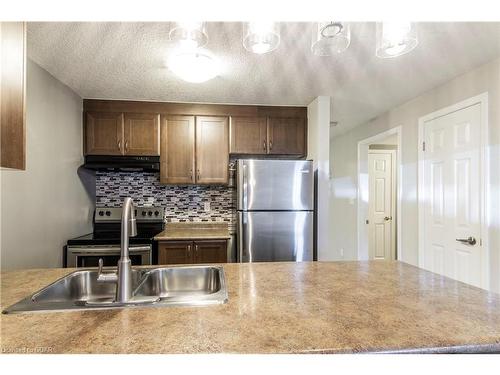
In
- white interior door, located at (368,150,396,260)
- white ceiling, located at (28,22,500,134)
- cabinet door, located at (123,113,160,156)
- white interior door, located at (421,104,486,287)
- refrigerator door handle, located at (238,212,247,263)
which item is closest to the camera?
white ceiling, located at (28,22,500,134)

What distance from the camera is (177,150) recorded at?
9.75ft

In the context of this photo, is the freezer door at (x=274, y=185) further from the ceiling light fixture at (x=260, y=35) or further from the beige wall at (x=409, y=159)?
the ceiling light fixture at (x=260, y=35)

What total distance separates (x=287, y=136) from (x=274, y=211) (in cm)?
96

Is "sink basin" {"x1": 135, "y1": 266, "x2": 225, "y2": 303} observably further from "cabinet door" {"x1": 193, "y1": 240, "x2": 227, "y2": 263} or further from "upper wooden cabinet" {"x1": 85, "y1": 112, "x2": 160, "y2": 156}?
"upper wooden cabinet" {"x1": 85, "y1": 112, "x2": 160, "y2": 156}

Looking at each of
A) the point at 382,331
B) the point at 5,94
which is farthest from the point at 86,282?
the point at 382,331

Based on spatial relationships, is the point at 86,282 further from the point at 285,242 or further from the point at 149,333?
the point at 285,242

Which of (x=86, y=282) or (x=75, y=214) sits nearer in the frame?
(x=86, y=282)

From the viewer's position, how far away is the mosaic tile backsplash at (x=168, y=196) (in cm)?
315

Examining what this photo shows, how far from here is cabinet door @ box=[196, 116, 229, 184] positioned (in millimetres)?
2990

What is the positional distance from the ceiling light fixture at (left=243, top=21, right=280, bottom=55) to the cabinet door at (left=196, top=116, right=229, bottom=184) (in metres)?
1.91

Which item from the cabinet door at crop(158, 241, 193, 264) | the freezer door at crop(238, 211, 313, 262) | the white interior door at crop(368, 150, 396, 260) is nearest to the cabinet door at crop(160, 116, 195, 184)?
the cabinet door at crop(158, 241, 193, 264)

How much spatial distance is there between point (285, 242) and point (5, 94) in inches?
90.6

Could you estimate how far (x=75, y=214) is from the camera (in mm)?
2664
